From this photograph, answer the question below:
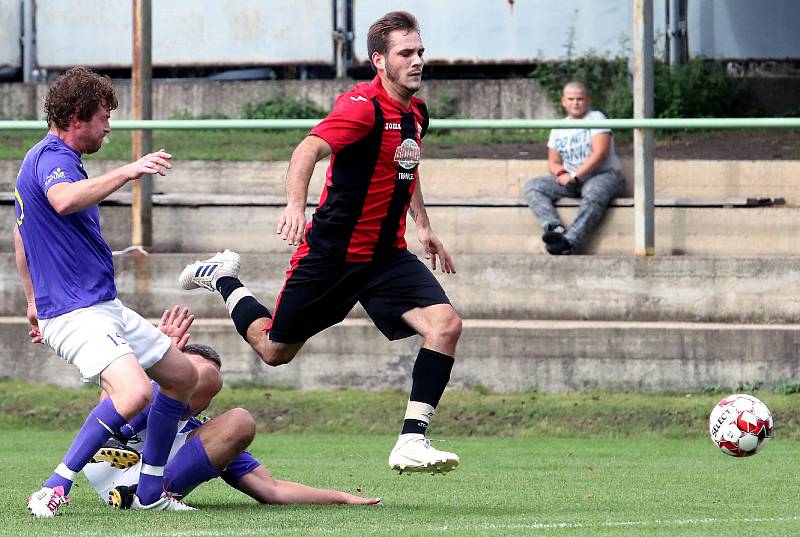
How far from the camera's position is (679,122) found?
1076 cm

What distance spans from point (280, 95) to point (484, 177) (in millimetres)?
3427

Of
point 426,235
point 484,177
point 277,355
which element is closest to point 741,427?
point 426,235

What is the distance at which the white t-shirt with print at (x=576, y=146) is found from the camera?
1183 cm

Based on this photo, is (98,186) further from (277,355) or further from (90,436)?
(277,355)

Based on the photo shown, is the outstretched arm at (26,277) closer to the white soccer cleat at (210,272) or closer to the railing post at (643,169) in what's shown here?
the white soccer cleat at (210,272)

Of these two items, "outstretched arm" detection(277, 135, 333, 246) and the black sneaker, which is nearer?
"outstretched arm" detection(277, 135, 333, 246)

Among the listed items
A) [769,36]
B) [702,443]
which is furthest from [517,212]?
[769,36]

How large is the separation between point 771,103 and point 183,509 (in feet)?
31.1

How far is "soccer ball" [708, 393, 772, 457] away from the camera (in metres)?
7.37

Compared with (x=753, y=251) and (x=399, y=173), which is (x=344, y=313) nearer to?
(x=399, y=173)

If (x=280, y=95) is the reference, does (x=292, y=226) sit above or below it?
below

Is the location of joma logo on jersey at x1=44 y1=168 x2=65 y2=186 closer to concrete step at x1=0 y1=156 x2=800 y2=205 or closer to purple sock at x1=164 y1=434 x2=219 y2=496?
purple sock at x1=164 y1=434 x2=219 y2=496

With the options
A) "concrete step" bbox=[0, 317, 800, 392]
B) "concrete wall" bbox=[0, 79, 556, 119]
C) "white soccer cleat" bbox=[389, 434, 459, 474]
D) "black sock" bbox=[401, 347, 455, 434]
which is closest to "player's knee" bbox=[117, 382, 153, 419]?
"white soccer cleat" bbox=[389, 434, 459, 474]

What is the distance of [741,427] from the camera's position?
7.38 metres
